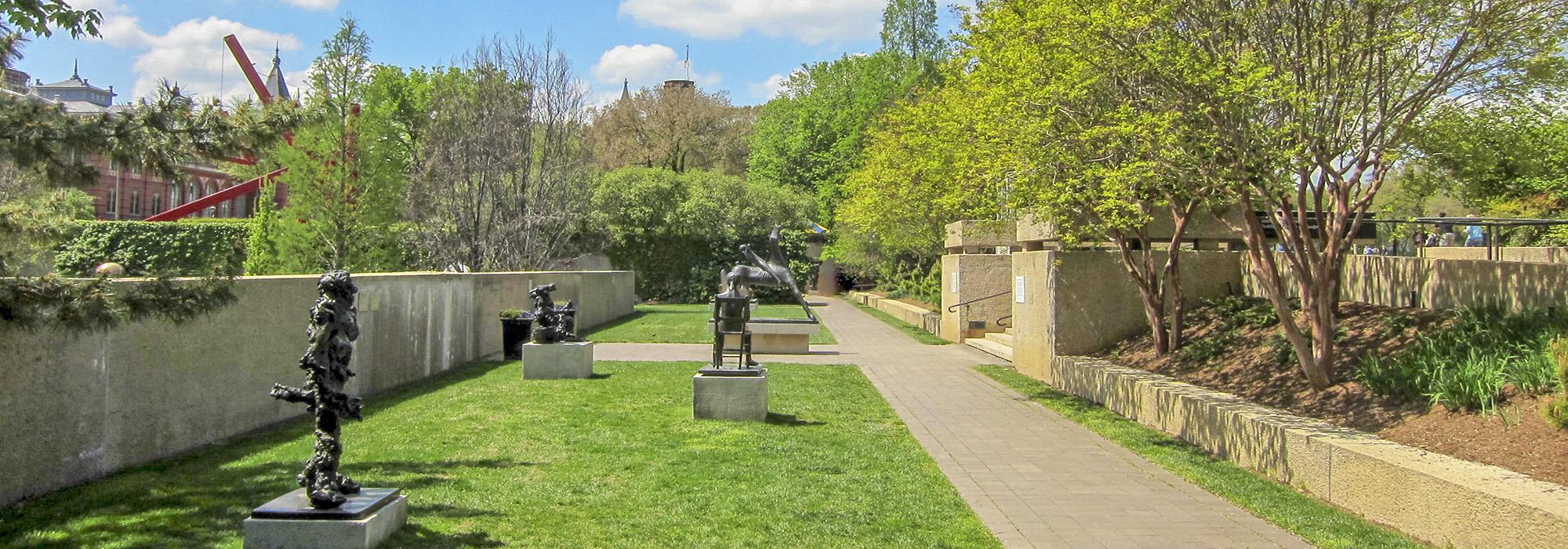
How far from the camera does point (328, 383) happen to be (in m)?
6.04

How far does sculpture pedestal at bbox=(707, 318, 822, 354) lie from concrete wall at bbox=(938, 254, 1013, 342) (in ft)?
15.2

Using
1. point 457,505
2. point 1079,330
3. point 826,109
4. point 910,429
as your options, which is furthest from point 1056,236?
point 826,109

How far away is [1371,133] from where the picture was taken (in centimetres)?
929

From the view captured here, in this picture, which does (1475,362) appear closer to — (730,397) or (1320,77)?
(1320,77)

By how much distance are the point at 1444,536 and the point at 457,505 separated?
229 inches

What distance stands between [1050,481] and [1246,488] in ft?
4.55

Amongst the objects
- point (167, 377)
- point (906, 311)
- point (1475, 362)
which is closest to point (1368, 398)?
point (1475, 362)

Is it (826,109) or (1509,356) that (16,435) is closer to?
(1509,356)

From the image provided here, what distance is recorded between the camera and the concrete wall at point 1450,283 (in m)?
9.07

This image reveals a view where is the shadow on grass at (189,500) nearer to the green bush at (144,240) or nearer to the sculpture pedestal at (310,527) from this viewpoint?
the sculpture pedestal at (310,527)

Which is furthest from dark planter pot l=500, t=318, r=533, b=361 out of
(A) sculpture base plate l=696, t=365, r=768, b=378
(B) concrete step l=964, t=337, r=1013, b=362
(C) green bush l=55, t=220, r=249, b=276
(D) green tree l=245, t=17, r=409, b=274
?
(C) green bush l=55, t=220, r=249, b=276

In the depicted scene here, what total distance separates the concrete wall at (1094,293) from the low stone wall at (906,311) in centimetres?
1008

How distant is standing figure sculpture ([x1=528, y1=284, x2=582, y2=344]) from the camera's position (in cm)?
1475

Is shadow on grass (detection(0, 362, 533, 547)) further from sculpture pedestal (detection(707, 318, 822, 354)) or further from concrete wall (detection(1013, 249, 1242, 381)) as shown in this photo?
sculpture pedestal (detection(707, 318, 822, 354))
